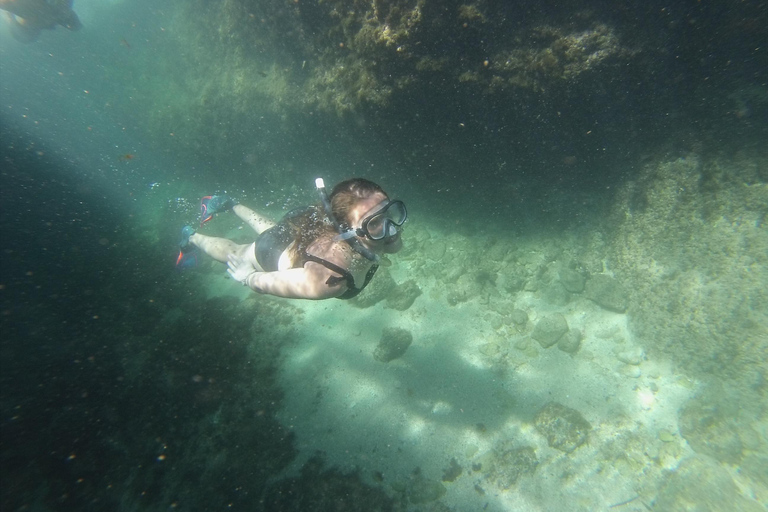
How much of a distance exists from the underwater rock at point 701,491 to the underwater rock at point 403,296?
4.69 metres

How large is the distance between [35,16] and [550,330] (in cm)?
2121

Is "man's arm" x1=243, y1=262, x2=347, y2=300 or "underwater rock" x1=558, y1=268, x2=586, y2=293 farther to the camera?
"underwater rock" x1=558, y1=268, x2=586, y2=293

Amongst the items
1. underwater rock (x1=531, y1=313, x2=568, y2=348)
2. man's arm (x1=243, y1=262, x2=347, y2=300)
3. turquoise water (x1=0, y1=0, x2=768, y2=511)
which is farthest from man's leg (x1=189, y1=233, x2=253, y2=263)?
underwater rock (x1=531, y1=313, x2=568, y2=348)

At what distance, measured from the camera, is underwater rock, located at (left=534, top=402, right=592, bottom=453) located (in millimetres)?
4652

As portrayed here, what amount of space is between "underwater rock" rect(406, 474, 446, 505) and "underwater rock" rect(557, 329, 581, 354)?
10.4 feet

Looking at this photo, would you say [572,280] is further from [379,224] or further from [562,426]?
[379,224]

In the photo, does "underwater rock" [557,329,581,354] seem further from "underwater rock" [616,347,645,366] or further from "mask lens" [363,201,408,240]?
"mask lens" [363,201,408,240]

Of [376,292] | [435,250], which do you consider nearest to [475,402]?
[376,292]

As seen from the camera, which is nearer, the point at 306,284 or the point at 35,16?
the point at 306,284

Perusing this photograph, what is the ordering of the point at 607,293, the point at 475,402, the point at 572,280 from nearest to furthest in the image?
the point at 475,402 → the point at 607,293 → the point at 572,280

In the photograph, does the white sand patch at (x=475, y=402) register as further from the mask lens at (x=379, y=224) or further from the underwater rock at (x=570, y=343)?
the mask lens at (x=379, y=224)

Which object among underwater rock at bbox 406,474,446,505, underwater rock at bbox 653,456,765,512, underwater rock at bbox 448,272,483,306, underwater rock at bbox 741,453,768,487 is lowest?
underwater rock at bbox 741,453,768,487

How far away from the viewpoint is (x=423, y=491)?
429 centimetres

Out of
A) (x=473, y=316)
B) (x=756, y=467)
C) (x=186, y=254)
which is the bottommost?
(x=756, y=467)
